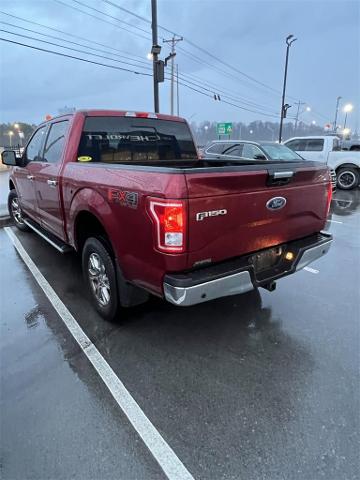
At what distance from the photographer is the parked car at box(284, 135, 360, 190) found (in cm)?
1209

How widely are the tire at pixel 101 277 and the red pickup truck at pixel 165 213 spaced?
11mm

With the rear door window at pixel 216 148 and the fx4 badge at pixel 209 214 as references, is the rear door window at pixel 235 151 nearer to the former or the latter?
the rear door window at pixel 216 148

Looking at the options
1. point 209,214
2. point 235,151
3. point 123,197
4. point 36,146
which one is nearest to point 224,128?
point 235,151

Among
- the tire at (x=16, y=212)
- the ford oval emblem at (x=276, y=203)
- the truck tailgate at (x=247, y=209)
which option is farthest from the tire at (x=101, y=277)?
the tire at (x=16, y=212)

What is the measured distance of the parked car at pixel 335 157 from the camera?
12.1 metres

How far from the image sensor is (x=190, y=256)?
222cm

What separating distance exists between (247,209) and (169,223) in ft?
2.32

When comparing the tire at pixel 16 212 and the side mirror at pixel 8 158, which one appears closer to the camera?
the side mirror at pixel 8 158

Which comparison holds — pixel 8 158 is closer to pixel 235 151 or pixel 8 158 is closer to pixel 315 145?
pixel 235 151

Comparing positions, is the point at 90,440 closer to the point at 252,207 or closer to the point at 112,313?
the point at 112,313

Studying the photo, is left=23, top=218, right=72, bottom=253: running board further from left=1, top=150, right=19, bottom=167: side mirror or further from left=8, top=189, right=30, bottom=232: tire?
left=1, top=150, right=19, bottom=167: side mirror

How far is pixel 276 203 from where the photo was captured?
2672 mm

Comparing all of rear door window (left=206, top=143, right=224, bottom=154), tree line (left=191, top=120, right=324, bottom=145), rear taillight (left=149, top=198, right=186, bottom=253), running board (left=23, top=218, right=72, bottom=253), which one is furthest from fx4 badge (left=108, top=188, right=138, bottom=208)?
tree line (left=191, top=120, right=324, bottom=145)

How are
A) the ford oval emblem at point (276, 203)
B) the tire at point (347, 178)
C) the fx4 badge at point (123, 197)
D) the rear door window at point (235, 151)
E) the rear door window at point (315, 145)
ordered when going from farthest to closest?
the rear door window at point (315, 145)
the tire at point (347, 178)
the rear door window at point (235, 151)
the ford oval emblem at point (276, 203)
the fx4 badge at point (123, 197)
